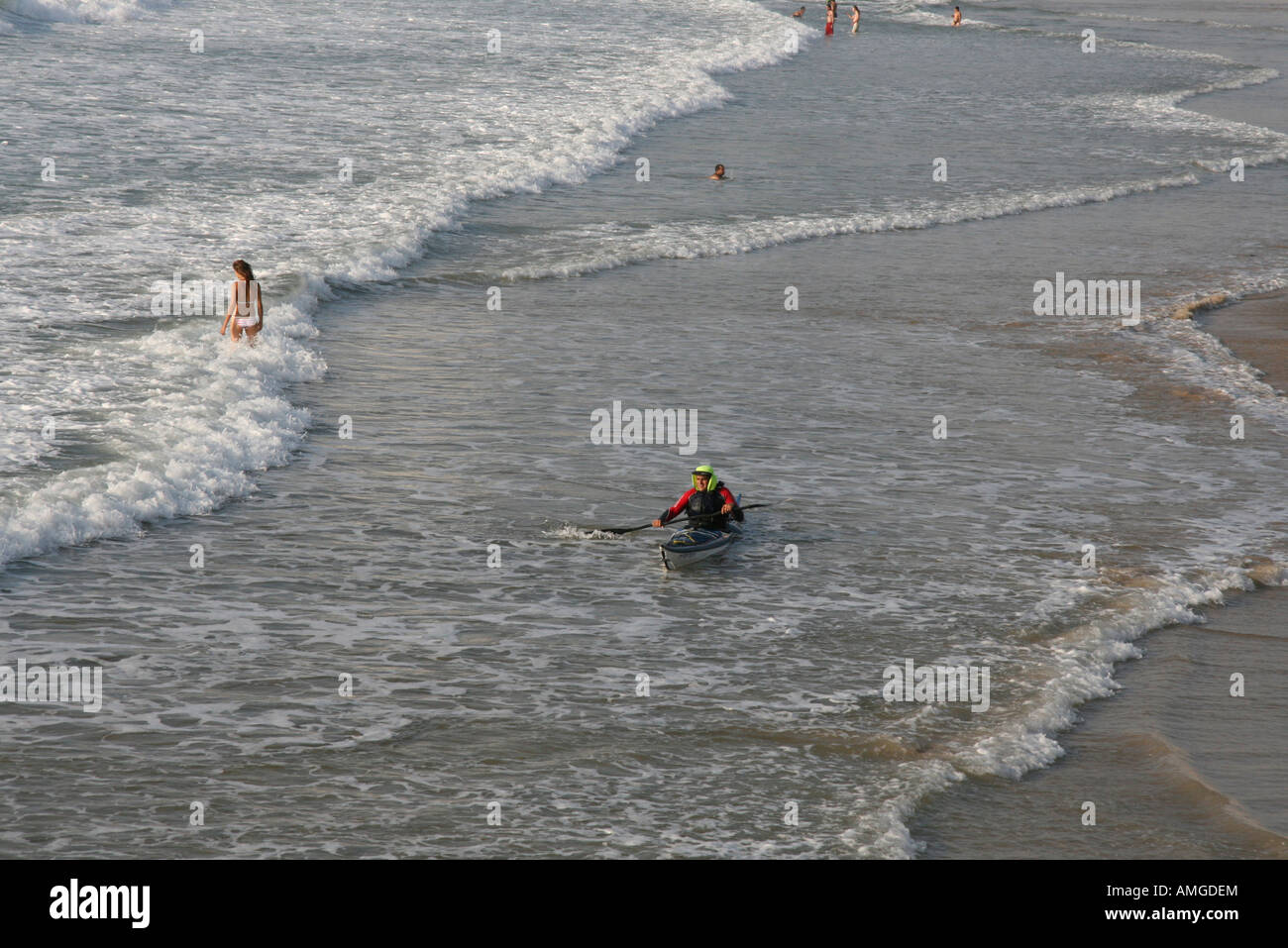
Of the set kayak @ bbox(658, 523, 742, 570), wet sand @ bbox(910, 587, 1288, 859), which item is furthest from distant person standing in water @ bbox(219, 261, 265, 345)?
wet sand @ bbox(910, 587, 1288, 859)

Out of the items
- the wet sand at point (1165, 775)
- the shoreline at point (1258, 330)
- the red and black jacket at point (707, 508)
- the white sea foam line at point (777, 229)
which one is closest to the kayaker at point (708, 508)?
the red and black jacket at point (707, 508)

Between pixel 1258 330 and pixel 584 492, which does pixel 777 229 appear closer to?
pixel 1258 330

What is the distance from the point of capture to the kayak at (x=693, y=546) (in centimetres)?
1251

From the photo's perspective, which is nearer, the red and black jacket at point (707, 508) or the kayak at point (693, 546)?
the kayak at point (693, 546)

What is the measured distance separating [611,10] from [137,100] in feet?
111

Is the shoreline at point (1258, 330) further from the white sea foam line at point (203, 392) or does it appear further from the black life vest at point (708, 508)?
the white sea foam line at point (203, 392)

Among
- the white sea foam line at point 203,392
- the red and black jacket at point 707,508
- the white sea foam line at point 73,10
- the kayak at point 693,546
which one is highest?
the white sea foam line at point 73,10

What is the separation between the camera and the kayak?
492 inches
